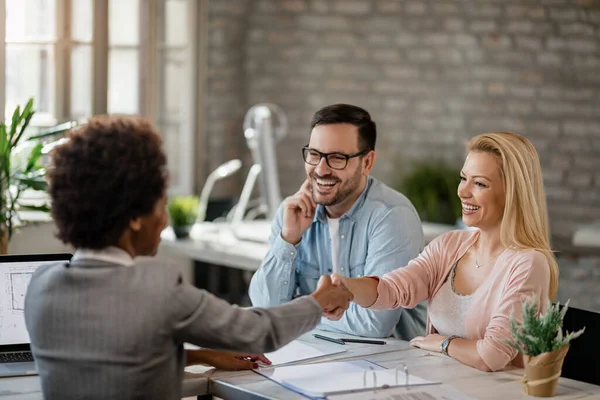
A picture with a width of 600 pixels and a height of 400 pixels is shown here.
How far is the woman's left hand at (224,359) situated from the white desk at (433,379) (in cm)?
2

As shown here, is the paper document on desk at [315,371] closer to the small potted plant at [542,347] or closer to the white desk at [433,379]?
the white desk at [433,379]

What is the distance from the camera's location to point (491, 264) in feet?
8.23

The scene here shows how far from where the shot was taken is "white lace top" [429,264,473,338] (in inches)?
100

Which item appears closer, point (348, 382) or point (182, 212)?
point (348, 382)

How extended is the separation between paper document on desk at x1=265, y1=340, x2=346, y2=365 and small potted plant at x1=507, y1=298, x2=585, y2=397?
1.83ft

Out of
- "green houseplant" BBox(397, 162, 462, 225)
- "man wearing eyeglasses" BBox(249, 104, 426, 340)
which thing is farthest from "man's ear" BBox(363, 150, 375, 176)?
"green houseplant" BBox(397, 162, 462, 225)

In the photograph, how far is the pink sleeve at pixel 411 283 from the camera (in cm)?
266

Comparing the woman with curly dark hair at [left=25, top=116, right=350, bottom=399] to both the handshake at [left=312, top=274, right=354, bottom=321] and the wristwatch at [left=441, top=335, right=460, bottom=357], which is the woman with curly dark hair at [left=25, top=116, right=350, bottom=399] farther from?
the wristwatch at [left=441, top=335, right=460, bottom=357]

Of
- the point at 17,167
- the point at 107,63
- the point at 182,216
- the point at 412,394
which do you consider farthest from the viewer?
the point at 107,63

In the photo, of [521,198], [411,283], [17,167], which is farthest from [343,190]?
[17,167]

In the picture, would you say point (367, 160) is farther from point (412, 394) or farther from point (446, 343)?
point (412, 394)

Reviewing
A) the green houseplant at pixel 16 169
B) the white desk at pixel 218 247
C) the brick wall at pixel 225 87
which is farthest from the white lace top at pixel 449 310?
the brick wall at pixel 225 87

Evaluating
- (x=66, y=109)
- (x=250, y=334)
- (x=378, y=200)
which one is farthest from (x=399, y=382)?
(x=66, y=109)

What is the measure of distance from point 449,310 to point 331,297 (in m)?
0.36
